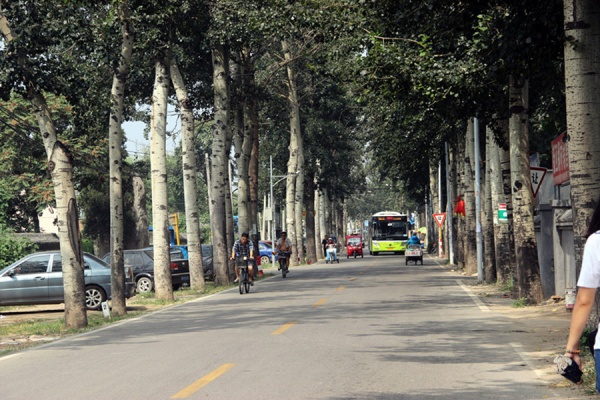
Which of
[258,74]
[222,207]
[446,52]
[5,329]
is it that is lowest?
[5,329]

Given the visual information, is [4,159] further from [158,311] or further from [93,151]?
[158,311]

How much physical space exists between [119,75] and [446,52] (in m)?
7.90

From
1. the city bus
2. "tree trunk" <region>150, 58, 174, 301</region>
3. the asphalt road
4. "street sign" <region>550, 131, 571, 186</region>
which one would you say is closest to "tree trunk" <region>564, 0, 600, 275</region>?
the asphalt road

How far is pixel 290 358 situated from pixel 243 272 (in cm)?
1652

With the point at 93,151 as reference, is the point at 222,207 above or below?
below

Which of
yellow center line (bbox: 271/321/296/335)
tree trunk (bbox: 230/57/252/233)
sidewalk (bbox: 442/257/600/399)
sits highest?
tree trunk (bbox: 230/57/252/233)

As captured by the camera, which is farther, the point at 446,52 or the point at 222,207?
the point at 222,207

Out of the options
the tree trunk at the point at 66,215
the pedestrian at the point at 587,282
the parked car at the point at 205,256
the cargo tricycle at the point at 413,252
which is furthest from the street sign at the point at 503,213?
the cargo tricycle at the point at 413,252

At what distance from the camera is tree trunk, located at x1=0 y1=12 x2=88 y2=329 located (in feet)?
66.6

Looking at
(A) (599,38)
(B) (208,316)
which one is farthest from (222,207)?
(A) (599,38)

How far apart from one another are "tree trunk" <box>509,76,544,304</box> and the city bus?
2159 inches

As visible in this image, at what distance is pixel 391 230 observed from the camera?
7731cm

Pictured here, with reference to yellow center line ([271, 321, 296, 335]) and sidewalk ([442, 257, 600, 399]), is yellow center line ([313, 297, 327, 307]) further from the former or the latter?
yellow center line ([271, 321, 296, 335])

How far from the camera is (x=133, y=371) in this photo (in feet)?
39.3
